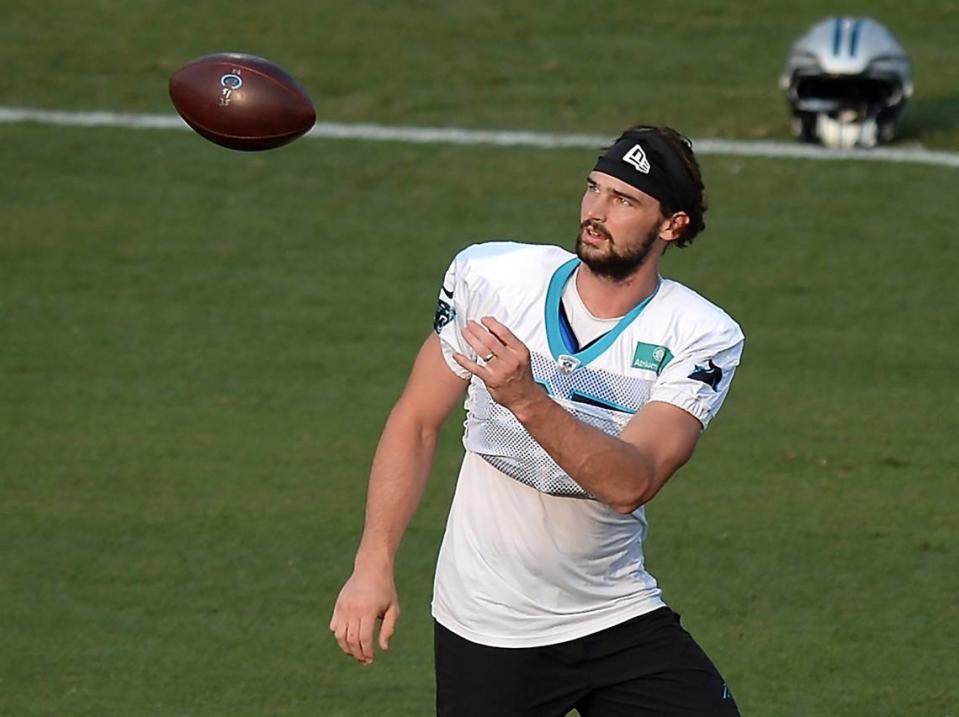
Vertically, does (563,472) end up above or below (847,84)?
above

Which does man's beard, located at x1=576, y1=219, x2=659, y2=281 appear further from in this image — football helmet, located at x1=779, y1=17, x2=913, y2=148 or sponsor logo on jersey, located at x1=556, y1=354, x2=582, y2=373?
football helmet, located at x1=779, y1=17, x2=913, y2=148

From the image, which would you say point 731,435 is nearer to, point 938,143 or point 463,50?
point 938,143

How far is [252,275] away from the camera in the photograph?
10.9 m

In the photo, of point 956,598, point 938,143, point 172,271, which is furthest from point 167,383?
point 938,143

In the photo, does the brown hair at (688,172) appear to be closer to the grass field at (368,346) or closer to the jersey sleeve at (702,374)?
the jersey sleeve at (702,374)

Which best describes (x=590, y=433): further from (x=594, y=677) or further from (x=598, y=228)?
(x=594, y=677)

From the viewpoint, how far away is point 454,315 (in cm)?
487

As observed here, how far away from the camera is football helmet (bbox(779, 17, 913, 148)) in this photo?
39.0 ft

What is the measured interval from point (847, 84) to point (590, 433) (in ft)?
→ 27.0

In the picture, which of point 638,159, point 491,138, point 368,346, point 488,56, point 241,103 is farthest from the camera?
point 488,56

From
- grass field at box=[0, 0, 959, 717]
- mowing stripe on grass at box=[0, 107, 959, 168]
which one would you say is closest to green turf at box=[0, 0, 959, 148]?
grass field at box=[0, 0, 959, 717]

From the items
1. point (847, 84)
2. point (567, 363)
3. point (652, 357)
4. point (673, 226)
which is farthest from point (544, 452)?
point (847, 84)

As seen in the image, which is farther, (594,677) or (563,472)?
(594,677)

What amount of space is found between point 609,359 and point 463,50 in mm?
9495
